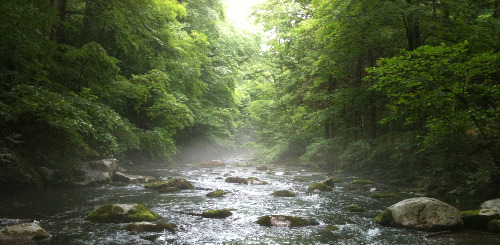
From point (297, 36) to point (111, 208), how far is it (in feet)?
41.8

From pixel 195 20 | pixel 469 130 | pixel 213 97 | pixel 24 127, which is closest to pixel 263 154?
pixel 213 97

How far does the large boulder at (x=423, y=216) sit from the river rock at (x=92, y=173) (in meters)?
9.68

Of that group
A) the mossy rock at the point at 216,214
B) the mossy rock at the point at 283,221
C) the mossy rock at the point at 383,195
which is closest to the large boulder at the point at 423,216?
the mossy rock at the point at 283,221

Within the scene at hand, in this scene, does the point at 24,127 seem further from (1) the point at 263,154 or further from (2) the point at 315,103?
(1) the point at 263,154

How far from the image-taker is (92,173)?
1209 centimetres

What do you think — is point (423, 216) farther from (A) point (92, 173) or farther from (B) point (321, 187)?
(A) point (92, 173)

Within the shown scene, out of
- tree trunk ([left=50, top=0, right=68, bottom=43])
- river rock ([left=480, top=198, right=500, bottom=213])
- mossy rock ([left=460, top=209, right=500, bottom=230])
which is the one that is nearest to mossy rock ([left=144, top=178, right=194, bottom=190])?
tree trunk ([left=50, top=0, right=68, bottom=43])

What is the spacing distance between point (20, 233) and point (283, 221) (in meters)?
4.92

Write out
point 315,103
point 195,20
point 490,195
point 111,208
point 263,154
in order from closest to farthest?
point 111,208
point 490,195
point 315,103
point 195,20
point 263,154

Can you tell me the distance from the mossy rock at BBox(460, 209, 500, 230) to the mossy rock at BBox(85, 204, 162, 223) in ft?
21.6

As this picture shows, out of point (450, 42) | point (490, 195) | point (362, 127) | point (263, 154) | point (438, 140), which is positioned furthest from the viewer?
point (263, 154)

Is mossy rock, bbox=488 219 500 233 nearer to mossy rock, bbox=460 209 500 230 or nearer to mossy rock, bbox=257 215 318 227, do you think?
mossy rock, bbox=460 209 500 230

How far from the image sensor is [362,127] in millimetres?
15820

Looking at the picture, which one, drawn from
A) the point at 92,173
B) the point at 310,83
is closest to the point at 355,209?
the point at 92,173
